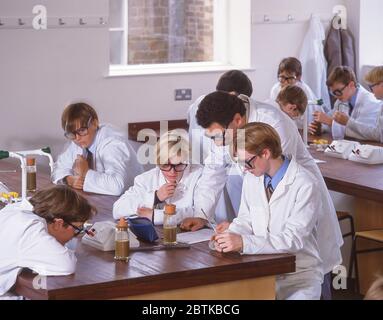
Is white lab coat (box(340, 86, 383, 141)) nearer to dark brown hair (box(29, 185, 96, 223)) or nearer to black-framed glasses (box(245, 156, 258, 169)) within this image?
black-framed glasses (box(245, 156, 258, 169))

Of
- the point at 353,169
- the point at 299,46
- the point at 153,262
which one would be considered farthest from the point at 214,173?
the point at 299,46

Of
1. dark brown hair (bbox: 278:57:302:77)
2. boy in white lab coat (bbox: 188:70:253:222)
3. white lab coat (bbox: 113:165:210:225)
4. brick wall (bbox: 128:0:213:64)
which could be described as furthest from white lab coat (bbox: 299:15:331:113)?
white lab coat (bbox: 113:165:210:225)

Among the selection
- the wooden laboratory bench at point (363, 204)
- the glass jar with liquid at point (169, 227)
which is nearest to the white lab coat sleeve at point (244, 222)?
the glass jar with liquid at point (169, 227)

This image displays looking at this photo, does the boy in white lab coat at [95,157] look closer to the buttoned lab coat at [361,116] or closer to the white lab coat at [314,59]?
the buttoned lab coat at [361,116]

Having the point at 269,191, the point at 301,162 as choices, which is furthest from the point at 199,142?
the point at 269,191

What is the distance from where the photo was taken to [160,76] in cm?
710

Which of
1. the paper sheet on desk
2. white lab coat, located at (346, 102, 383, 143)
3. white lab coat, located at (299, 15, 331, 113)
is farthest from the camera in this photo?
white lab coat, located at (299, 15, 331, 113)

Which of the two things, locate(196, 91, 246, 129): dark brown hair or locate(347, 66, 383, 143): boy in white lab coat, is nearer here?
locate(196, 91, 246, 129): dark brown hair

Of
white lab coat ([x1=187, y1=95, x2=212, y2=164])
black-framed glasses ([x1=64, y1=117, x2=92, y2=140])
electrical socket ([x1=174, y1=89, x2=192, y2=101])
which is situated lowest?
white lab coat ([x1=187, y1=95, x2=212, y2=164])

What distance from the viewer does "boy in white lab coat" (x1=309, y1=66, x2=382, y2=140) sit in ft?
21.5

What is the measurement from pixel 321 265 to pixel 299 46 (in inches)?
162

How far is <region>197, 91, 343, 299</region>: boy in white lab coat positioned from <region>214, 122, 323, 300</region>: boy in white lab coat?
0.57ft

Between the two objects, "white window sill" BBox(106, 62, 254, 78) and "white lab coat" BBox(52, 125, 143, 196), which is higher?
"white window sill" BBox(106, 62, 254, 78)
